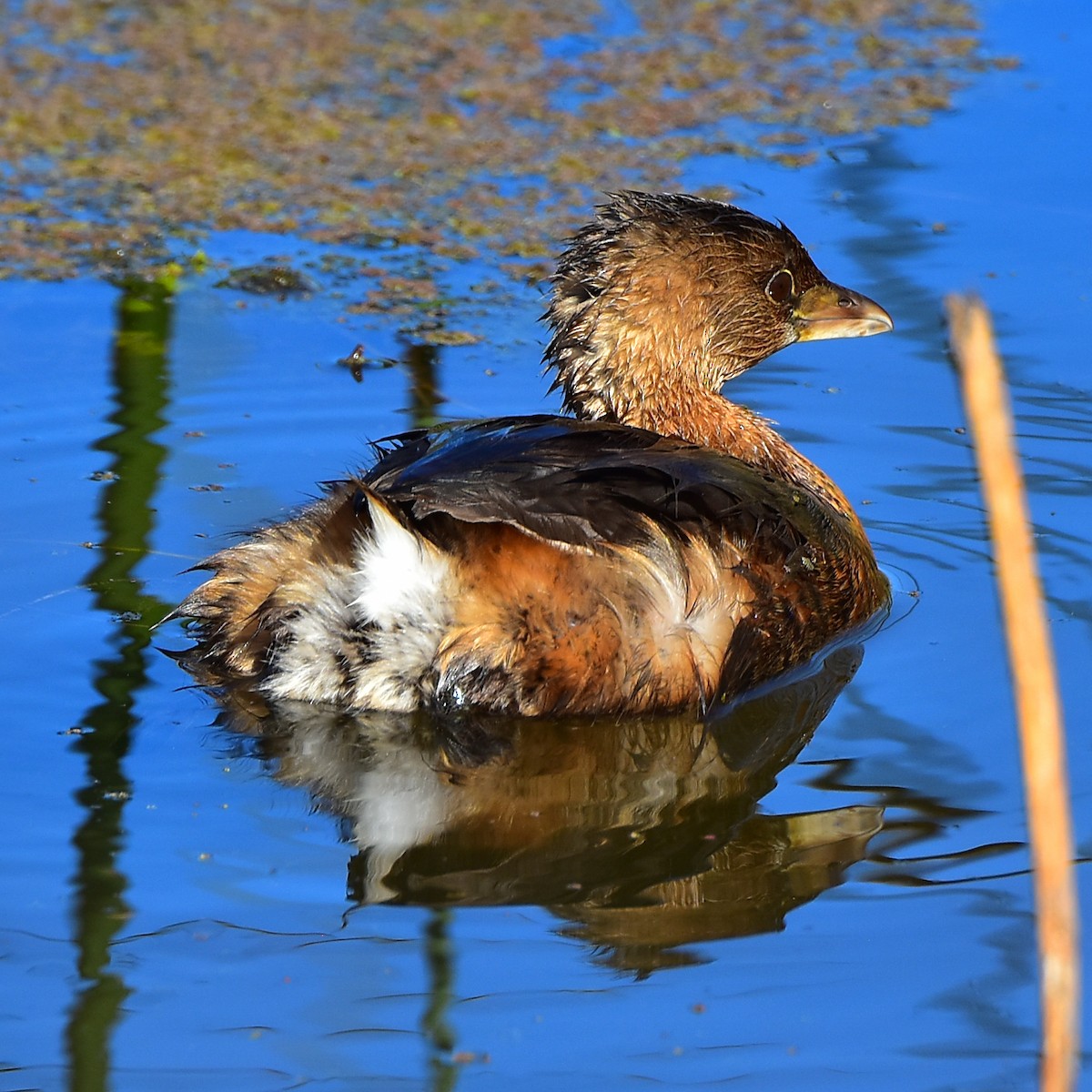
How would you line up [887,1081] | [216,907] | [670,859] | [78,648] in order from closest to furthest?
[887,1081], [216,907], [670,859], [78,648]

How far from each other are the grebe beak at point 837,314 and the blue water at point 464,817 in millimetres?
449

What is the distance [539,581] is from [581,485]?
26 cm

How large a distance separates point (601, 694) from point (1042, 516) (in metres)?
1.75

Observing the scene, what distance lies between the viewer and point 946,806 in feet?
12.0

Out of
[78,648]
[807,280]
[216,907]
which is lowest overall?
[216,907]

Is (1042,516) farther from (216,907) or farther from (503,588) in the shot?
(216,907)

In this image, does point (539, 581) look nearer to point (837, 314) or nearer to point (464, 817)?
point (464, 817)

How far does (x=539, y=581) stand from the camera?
12.3 ft

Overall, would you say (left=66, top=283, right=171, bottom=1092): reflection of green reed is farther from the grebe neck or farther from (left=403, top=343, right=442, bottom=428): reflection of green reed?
the grebe neck

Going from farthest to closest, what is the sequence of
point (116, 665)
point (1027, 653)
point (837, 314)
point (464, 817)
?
point (837, 314) → point (116, 665) → point (464, 817) → point (1027, 653)

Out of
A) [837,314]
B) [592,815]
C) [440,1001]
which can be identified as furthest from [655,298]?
[440,1001]

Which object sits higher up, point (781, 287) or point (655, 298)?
point (781, 287)

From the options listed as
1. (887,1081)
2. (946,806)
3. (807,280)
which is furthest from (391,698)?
(807,280)

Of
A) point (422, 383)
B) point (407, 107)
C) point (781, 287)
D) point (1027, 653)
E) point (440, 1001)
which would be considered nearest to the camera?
point (1027, 653)
